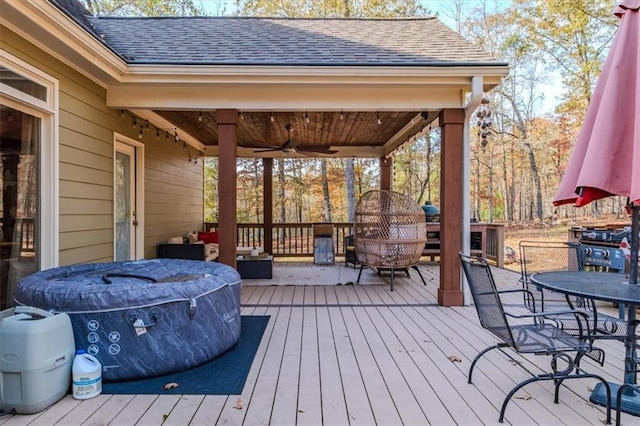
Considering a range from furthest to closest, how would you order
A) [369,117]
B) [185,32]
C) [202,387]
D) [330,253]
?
1. [330,253]
2. [369,117]
3. [185,32]
4. [202,387]

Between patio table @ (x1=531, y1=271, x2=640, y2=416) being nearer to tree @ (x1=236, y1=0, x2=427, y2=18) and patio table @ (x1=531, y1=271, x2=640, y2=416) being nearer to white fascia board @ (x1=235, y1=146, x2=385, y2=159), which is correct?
white fascia board @ (x1=235, y1=146, x2=385, y2=159)

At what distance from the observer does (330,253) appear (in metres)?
8.12

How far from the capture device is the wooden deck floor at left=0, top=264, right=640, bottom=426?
2158 mm

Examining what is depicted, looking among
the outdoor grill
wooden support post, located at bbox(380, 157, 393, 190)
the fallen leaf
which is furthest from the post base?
wooden support post, located at bbox(380, 157, 393, 190)

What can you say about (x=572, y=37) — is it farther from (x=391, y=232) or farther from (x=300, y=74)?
(x=300, y=74)

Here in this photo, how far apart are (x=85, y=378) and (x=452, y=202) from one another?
13.4ft

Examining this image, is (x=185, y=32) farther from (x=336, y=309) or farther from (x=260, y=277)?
(x=336, y=309)

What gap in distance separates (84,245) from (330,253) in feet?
16.2

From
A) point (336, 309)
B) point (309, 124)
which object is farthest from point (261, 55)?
point (336, 309)

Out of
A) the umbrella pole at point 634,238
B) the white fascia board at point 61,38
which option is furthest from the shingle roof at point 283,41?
the umbrella pole at point 634,238

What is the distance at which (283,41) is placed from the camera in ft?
17.0

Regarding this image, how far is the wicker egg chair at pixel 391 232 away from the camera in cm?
563

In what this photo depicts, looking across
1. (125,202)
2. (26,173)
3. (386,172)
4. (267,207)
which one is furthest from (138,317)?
(386,172)

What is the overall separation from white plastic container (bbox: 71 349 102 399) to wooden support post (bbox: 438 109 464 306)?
12.4 feet
